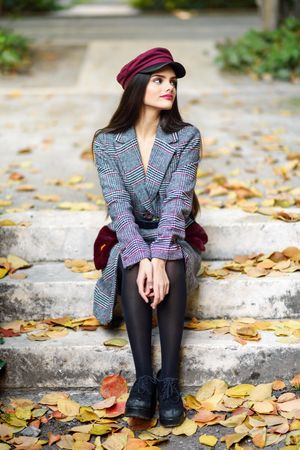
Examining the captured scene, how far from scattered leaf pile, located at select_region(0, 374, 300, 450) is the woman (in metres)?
0.11

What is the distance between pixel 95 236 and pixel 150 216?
0.66m

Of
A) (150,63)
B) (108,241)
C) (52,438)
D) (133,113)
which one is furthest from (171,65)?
(52,438)

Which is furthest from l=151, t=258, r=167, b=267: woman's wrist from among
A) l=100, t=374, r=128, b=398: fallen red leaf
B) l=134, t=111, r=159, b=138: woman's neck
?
l=134, t=111, r=159, b=138: woman's neck

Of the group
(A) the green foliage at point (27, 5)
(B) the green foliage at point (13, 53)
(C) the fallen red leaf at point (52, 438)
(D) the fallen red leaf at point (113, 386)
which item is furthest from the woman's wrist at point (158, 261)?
(A) the green foliage at point (27, 5)

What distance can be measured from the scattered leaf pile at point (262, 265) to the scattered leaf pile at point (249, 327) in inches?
10.0

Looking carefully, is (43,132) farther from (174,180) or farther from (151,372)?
(151,372)

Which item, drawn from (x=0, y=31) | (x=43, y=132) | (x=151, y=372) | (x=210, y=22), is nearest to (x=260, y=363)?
(x=151, y=372)

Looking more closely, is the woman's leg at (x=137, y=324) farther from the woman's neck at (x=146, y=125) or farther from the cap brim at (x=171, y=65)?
the cap brim at (x=171, y=65)

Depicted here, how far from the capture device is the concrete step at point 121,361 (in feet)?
11.9

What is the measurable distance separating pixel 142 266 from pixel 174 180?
53 cm

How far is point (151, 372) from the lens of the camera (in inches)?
137

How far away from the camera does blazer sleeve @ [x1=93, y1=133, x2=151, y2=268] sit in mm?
3479

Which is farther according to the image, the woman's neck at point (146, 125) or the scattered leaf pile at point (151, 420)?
the woman's neck at point (146, 125)

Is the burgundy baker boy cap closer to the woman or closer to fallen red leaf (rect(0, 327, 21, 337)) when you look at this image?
the woman
